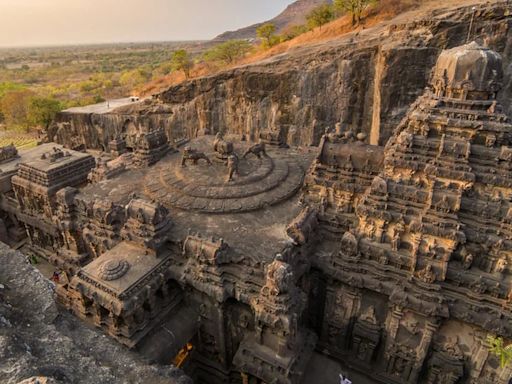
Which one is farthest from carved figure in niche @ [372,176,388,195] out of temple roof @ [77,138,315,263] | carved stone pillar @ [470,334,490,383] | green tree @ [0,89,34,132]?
green tree @ [0,89,34,132]

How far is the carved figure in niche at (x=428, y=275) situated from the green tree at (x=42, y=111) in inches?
2090

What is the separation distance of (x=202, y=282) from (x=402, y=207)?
27.6 ft

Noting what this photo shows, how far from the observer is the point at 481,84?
12.2 metres

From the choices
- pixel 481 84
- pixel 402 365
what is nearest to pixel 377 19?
pixel 481 84

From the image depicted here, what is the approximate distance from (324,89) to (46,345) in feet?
103

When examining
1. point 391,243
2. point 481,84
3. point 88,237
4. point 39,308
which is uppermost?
point 481,84

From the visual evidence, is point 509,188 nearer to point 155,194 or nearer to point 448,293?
point 448,293

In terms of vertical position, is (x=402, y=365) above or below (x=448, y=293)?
below

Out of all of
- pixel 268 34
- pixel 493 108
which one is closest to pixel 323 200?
pixel 493 108

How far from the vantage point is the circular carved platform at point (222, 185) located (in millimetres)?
17078

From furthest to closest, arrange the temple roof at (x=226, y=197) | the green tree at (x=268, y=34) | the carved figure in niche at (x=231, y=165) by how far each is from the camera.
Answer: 1. the green tree at (x=268, y=34)
2. the carved figure in niche at (x=231, y=165)
3. the temple roof at (x=226, y=197)

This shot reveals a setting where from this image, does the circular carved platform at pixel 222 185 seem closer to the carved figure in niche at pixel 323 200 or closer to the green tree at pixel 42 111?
the carved figure in niche at pixel 323 200

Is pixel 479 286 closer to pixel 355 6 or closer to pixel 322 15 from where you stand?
pixel 355 6

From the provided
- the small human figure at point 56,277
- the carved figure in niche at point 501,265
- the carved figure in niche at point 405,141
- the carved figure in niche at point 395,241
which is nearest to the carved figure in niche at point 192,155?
the small human figure at point 56,277
